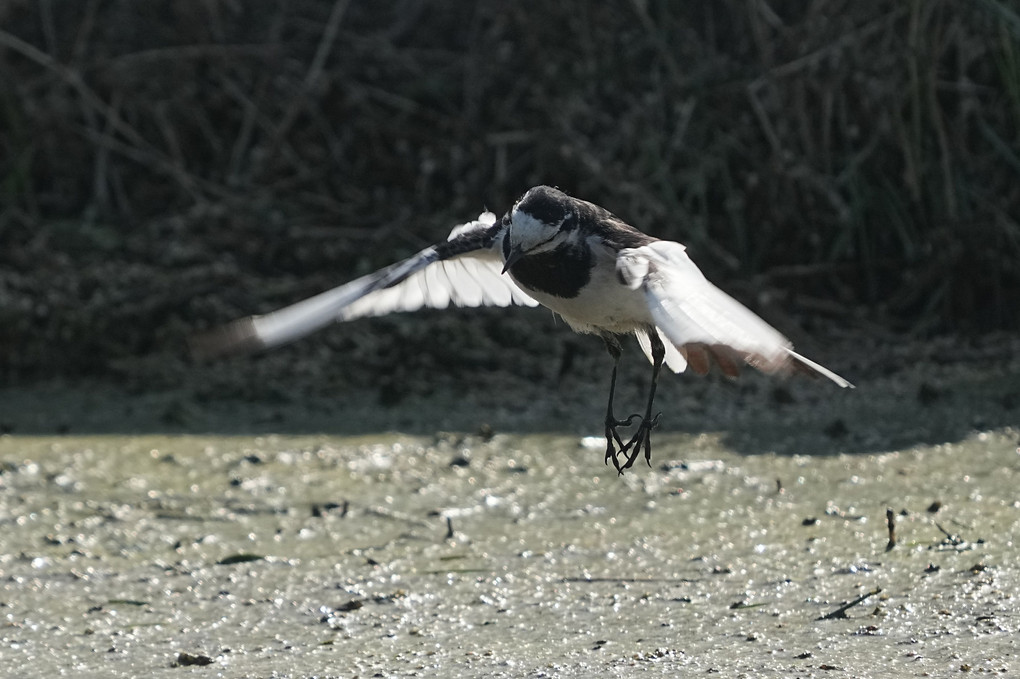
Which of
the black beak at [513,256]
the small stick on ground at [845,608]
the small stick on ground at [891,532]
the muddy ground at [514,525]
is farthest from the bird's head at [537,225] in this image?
the small stick on ground at [891,532]

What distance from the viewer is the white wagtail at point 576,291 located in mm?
3229

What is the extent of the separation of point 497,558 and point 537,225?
1287 mm

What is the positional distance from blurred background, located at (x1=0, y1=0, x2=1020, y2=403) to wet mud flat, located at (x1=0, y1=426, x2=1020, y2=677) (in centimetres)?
106

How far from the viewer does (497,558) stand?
187 inches

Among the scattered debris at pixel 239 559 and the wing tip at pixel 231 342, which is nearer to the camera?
the wing tip at pixel 231 342

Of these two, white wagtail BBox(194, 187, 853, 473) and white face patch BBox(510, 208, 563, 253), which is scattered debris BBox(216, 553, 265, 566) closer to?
white wagtail BBox(194, 187, 853, 473)

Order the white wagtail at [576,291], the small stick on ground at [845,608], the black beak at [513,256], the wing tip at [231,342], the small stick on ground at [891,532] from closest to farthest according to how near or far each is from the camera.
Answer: the white wagtail at [576,291] → the wing tip at [231,342] → the black beak at [513,256] → the small stick on ground at [845,608] → the small stick on ground at [891,532]

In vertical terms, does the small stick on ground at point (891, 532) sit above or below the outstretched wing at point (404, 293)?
below

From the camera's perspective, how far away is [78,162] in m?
8.35

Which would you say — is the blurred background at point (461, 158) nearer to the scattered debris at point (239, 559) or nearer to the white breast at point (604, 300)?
the scattered debris at point (239, 559)

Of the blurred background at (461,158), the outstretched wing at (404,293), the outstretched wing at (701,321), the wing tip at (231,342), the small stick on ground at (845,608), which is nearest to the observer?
the outstretched wing at (701,321)

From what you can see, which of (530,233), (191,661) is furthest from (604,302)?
(191,661)

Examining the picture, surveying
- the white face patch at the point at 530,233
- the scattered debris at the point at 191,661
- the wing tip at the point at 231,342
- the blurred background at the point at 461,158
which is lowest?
the scattered debris at the point at 191,661

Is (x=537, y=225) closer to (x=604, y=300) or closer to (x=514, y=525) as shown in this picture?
(x=604, y=300)
